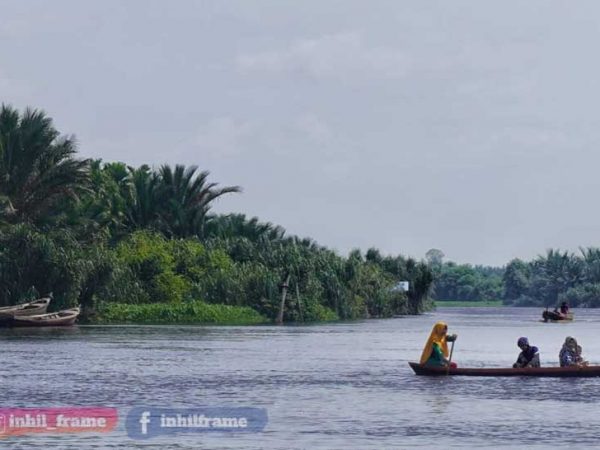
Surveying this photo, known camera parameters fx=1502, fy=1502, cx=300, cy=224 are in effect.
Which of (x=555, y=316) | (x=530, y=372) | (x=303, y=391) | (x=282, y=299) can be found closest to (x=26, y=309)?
(x=282, y=299)

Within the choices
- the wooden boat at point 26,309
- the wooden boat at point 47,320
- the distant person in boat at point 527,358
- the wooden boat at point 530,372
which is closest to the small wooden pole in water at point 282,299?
the wooden boat at point 47,320

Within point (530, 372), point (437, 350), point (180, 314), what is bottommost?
point (530, 372)

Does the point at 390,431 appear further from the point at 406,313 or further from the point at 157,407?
the point at 406,313

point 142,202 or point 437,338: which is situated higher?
point 142,202

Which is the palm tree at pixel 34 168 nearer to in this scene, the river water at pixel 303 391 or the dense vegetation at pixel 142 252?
the dense vegetation at pixel 142 252

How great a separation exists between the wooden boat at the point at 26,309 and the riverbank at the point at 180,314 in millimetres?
8411

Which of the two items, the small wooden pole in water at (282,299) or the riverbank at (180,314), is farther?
the small wooden pole in water at (282,299)

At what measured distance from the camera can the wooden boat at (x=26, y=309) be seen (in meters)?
73.1

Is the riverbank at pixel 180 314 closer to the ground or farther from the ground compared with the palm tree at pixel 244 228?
closer to the ground

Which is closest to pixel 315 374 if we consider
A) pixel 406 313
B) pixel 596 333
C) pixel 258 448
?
pixel 258 448

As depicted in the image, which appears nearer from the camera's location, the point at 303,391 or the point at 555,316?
the point at 303,391

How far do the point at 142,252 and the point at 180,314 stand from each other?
5566 mm

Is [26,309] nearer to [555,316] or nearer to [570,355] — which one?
[570,355]

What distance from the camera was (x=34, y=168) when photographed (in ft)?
273
